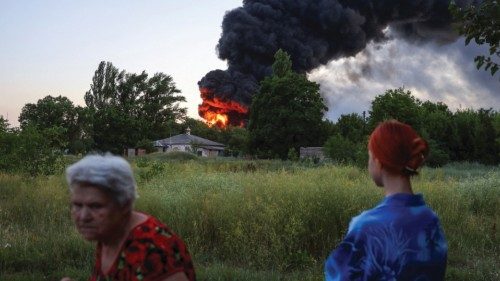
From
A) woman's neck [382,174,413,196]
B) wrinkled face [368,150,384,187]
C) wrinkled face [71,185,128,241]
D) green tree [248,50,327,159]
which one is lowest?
wrinkled face [71,185,128,241]

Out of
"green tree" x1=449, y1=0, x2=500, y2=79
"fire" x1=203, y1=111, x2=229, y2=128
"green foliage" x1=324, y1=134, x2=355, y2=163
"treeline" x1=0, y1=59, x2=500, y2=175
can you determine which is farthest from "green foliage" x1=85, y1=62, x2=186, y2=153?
"green tree" x1=449, y1=0, x2=500, y2=79

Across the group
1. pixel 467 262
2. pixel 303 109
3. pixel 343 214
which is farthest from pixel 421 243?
pixel 303 109

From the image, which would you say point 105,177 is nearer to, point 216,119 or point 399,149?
point 399,149

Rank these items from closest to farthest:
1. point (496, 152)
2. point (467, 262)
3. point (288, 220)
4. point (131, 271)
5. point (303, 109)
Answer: point (131, 271), point (467, 262), point (288, 220), point (496, 152), point (303, 109)

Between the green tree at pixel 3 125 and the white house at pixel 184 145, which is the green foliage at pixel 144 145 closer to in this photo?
the white house at pixel 184 145

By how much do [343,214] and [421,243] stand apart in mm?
6880

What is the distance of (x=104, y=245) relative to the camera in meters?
2.64

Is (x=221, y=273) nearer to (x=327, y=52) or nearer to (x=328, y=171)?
(x=328, y=171)

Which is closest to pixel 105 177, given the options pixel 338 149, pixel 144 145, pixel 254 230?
pixel 254 230

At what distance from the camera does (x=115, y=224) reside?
101 inches

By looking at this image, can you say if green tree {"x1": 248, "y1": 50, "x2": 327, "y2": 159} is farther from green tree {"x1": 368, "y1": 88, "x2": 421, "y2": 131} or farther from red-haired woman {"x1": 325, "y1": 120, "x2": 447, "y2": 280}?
red-haired woman {"x1": 325, "y1": 120, "x2": 447, "y2": 280}

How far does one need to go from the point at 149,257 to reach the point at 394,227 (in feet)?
3.80

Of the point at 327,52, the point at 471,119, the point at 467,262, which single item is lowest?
the point at 467,262

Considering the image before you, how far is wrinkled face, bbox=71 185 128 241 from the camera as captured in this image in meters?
2.55
